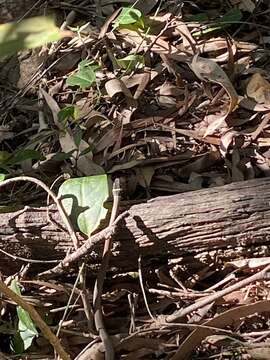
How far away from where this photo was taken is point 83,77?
1965 millimetres

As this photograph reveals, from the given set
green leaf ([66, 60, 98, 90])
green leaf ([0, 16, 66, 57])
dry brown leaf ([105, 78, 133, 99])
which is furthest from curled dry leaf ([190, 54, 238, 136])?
green leaf ([0, 16, 66, 57])

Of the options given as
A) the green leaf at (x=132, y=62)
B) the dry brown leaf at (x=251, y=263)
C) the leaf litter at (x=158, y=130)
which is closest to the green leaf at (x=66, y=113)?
the leaf litter at (x=158, y=130)

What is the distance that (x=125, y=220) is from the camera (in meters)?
1.45

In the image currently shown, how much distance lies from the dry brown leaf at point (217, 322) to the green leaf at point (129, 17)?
1.12 meters

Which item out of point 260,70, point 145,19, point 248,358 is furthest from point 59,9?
point 248,358

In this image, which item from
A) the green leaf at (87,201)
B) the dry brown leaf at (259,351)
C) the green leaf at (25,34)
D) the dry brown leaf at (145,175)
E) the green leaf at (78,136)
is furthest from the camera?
the green leaf at (78,136)

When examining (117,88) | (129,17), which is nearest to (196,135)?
(117,88)

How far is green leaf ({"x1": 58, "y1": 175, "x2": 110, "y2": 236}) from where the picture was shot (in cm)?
144

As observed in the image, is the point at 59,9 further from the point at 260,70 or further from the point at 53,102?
the point at 260,70

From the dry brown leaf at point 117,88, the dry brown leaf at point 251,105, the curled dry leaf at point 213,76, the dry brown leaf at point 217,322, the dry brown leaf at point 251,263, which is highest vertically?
the dry brown leaf at point 117,88

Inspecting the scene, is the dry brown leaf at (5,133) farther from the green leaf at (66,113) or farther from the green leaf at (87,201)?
the green leaf at (87,201)

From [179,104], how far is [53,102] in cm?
44

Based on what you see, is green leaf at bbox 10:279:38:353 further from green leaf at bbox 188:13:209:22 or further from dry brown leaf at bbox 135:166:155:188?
green leaf at bbox 188:13:209:22

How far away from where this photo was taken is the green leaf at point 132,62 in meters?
2.04
